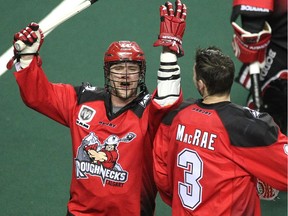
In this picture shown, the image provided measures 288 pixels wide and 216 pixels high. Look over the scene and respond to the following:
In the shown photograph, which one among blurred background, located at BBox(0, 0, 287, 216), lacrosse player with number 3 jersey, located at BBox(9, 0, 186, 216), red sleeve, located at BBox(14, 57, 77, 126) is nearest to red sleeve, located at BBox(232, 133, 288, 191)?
lacrosse player with number 3 jersey, located at BBox(9, 0, 186, 216)

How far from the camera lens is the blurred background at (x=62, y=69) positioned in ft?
13.9

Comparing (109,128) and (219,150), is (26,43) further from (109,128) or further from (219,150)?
(219,150)

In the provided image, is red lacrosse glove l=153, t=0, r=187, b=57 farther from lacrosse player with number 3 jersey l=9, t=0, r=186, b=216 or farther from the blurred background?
the blurred background

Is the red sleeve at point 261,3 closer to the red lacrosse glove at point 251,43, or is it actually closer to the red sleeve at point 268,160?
the red lacrosse glove at point 251,43

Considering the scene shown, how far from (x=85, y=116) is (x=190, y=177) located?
2.30ft

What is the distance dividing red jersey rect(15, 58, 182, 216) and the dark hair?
0.37 meters

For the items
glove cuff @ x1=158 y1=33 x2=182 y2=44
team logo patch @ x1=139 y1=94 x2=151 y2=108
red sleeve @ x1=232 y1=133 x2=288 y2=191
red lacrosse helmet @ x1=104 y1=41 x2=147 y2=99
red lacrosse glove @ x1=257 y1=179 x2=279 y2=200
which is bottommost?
red lacrosse glove @ x1=257 y1=179 x2=279 y2=200

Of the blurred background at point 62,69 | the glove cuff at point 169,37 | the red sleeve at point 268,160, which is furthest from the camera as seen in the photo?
the blurred background at point 62,69

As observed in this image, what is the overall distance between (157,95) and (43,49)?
2.82m

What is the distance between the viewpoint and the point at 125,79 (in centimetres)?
296

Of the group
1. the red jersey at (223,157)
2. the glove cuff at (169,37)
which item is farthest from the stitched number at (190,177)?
the glove cuff at (169,37)

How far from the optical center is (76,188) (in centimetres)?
308

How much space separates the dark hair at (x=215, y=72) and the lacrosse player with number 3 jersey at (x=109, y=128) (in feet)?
1.14

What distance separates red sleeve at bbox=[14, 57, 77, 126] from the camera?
2.98m
